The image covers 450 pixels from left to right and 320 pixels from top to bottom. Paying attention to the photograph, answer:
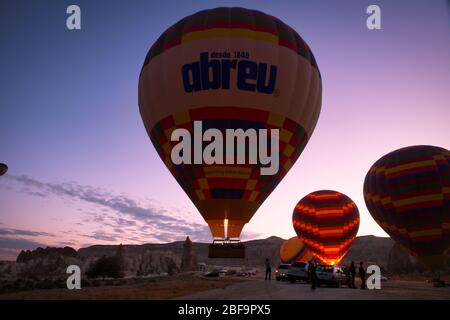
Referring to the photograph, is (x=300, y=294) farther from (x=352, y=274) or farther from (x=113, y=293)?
(x=352, y=274)

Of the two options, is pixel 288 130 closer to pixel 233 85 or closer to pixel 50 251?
pixel 233 85

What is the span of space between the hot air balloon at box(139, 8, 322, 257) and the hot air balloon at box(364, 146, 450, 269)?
11.1 metres

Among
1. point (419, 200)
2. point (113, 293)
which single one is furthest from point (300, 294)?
point (419, 200)

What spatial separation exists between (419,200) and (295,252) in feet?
107

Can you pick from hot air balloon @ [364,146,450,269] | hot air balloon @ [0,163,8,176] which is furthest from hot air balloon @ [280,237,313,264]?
hot air balloon @ [0,163,8,176]

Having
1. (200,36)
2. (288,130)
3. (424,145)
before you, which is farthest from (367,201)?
(200,36)

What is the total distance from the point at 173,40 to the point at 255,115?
5.54 metres

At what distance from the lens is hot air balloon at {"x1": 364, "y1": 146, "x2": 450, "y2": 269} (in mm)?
27172

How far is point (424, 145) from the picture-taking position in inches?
1169

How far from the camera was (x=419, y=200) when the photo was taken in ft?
90.1

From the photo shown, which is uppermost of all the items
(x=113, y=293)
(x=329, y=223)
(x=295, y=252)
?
(x=329, y=223)

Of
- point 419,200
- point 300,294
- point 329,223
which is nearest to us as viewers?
point 300,294

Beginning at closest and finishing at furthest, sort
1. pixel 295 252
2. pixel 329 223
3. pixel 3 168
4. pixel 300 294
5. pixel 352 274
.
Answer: pixel 300 294, pixel 3 168, pixel 352 274, pixel 329 223, pixel 295 252

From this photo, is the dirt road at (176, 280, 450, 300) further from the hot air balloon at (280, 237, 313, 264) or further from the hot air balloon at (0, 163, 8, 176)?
the hot air balloon at (280, 237, 313, 264)
